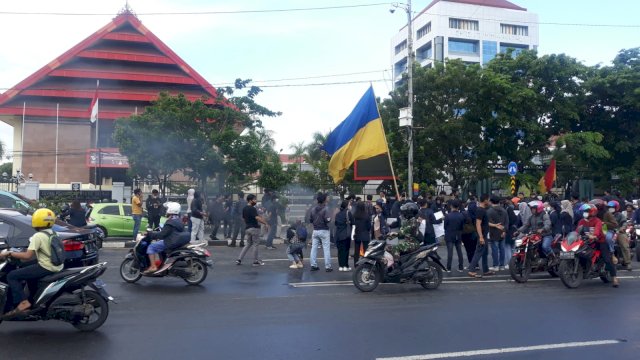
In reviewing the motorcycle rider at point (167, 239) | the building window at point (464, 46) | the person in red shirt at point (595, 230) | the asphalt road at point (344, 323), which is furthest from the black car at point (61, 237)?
the building window at point (464, 46)

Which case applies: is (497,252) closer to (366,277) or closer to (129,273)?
(366,277)

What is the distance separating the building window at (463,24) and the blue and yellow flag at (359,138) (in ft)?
195

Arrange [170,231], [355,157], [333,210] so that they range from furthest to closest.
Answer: [333,210] < [355,157] < [170,231]

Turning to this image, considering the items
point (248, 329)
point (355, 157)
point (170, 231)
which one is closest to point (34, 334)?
point (248, 329)

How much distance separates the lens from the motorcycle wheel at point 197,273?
430 inches

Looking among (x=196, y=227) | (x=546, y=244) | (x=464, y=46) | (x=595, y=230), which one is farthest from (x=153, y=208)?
(x=464, y=46)

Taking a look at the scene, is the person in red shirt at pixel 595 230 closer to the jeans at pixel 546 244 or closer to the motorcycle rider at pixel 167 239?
the jeans at pixel 546 244

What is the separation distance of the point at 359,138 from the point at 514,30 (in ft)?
214

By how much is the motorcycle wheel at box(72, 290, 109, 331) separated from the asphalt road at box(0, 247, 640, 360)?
4.7 inches

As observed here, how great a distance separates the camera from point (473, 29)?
72.1m

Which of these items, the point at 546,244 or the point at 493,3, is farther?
the point at 493,3

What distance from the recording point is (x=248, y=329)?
Answer: 7.34 metres

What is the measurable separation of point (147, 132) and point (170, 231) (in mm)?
17418

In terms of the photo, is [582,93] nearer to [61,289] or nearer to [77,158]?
[61,289]
